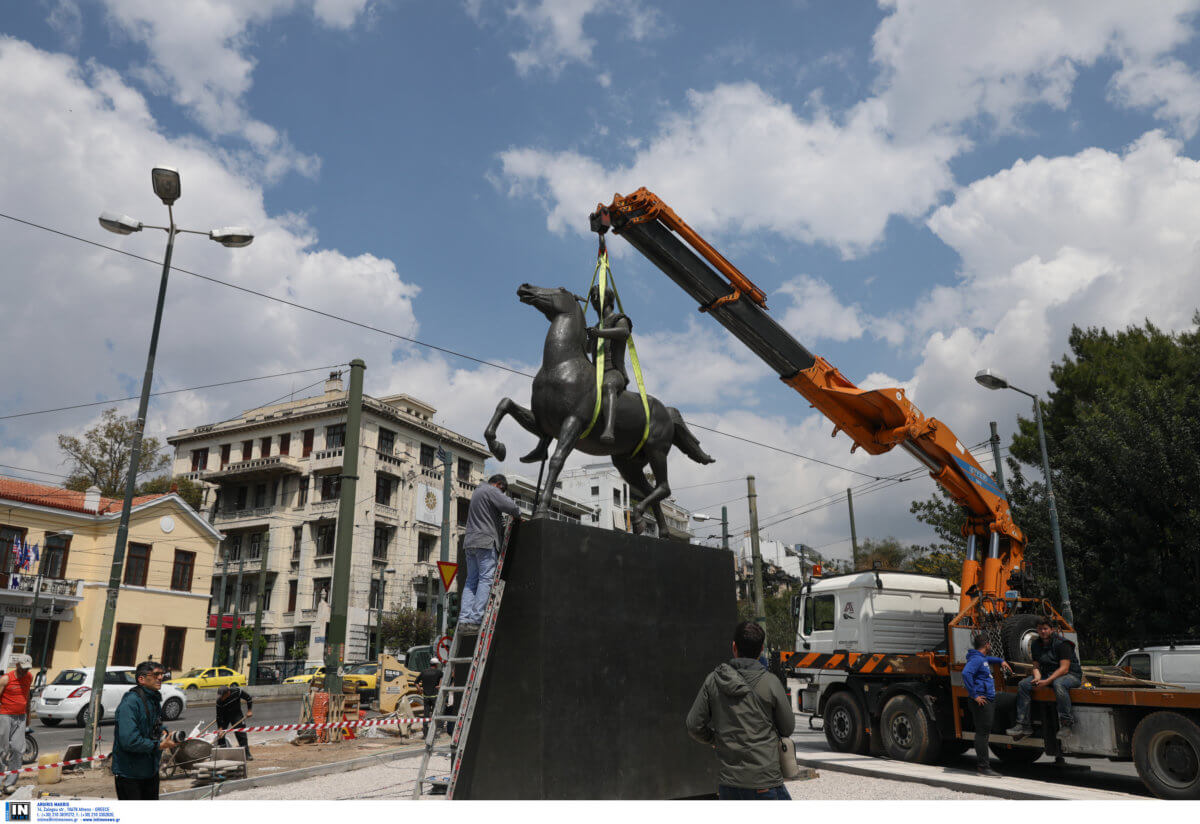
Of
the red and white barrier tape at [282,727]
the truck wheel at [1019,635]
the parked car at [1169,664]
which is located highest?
the truck wheel at [1019,635]

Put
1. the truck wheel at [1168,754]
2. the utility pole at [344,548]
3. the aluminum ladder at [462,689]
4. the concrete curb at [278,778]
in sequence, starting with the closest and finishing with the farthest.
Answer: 1. the aluminum ladder at [462,689]
2. the concrete curb at [278,778]
3. the truck wheel at [1168,754]
4. the utility pole at [344,548]

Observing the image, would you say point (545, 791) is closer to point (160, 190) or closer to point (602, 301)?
point (602, 301)

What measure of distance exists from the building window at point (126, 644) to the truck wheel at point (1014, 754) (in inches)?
1382

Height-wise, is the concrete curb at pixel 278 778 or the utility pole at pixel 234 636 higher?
the utility pole at pixel 234 636

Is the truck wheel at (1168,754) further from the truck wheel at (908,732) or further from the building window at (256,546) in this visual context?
the building window at (256,546)

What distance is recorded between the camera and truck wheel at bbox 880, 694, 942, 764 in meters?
13.5

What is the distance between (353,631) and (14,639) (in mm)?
17155

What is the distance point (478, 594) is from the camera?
320 inches

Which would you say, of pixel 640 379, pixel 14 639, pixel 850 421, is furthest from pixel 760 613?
pixel 14 639

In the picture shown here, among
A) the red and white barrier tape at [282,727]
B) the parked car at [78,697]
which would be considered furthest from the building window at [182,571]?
the red and white barrier tape at [282,727]

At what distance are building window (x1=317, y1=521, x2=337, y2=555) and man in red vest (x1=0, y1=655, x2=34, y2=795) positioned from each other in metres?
39.5

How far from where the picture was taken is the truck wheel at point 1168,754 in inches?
394

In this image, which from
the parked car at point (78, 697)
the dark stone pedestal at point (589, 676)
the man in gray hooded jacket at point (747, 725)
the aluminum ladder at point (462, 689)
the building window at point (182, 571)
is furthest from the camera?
the building window at point (182, 571)

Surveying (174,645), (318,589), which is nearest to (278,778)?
(174,645)
